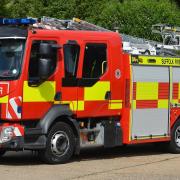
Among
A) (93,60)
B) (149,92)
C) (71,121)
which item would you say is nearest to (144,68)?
(149,92)

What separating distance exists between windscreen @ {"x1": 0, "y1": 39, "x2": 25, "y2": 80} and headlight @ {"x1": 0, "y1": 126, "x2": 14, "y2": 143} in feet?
3.09

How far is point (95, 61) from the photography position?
40.2ft

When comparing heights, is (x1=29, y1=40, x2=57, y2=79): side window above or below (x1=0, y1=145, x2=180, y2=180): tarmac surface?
above

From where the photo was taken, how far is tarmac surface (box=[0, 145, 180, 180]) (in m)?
10.3

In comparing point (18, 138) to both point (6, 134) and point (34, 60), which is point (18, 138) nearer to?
point (6, 134)

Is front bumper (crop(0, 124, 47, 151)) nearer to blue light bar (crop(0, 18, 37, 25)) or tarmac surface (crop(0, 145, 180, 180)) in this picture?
tarmac surface (crop(0, 145, 180, 180))

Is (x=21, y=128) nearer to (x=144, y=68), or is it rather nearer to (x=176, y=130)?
(x=144, y=68)

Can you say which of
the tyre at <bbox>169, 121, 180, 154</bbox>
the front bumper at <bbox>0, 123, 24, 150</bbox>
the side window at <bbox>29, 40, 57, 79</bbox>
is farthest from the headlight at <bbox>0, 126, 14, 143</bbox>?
the tyre at <bbox>169, 121, 180, 154</bbox>

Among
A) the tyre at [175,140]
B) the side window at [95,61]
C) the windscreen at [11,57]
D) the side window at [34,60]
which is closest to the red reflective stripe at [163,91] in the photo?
the tyre at [175,140]

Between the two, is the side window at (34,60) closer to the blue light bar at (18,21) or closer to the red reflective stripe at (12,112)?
the blue light bar at (18,21)

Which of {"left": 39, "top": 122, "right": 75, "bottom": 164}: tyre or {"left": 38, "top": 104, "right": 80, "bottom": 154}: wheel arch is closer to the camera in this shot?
{"left": 38, "top": 104, "right": 80, "bottom": 154}: wheel arch

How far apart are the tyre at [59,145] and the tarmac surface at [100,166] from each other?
0.17 metres

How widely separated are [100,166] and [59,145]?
0.90 metres

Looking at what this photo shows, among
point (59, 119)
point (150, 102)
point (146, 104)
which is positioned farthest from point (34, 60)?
point (150, 102)
